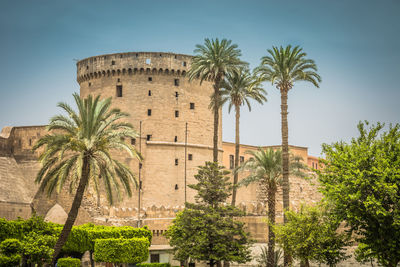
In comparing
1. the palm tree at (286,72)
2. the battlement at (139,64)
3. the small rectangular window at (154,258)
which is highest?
the battlement at (139,64)

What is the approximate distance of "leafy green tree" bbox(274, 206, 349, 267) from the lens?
21969 mm

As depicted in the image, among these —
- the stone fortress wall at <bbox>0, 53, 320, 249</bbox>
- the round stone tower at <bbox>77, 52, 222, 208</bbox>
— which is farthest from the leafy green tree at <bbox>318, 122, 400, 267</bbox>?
the round stone tower at <bbox>77, 52, 222, 208</bbox>

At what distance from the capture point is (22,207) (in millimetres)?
35812

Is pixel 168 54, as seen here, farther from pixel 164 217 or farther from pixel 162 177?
pixel 164 217

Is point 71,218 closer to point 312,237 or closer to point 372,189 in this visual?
point 312,237

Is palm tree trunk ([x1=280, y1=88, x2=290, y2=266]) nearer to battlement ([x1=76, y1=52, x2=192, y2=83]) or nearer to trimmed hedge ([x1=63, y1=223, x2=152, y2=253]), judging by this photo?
trimmed hedge ([x1=63, y1=223, x2=152, y2=253])

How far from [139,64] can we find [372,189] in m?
27.5

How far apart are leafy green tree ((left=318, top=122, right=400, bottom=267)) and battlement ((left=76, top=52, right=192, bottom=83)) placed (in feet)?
81.8

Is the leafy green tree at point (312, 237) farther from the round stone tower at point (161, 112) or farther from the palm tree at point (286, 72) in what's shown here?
the round stone tower at point (161, 112)

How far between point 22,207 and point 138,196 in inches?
353

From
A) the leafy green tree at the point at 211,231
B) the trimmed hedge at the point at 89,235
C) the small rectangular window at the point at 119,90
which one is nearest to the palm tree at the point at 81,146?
the leafy green tree at the point at 211,231

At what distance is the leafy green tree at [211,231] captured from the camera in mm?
24328

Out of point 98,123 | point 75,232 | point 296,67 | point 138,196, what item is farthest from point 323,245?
point 138,196

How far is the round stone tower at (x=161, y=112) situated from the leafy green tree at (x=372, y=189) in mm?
22929
